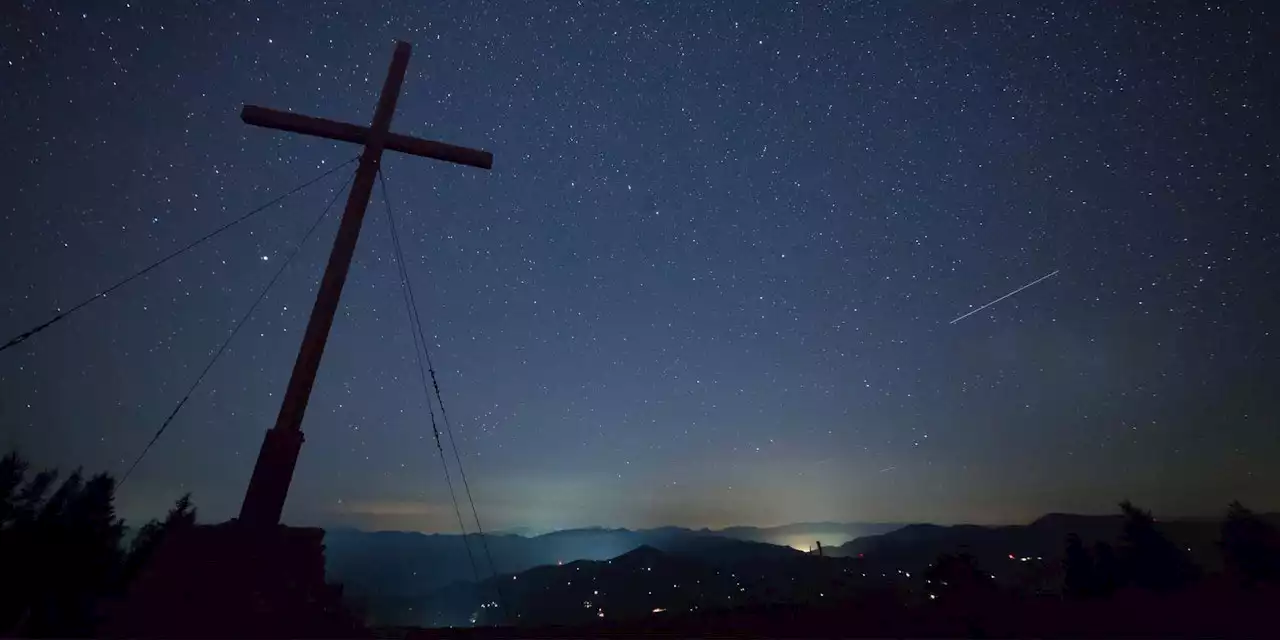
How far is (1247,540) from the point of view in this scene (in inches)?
1868

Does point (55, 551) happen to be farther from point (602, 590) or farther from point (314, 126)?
point (602, 590)

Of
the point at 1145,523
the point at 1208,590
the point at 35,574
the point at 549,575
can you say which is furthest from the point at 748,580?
the point at 1208,590

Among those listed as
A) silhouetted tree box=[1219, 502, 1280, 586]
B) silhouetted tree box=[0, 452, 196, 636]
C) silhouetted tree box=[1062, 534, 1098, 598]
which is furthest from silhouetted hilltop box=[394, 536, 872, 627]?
silhouetted tree box=[0, 452, 196, 636]

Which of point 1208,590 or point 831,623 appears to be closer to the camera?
point 831,623

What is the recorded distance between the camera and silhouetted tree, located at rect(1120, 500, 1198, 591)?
53.0m

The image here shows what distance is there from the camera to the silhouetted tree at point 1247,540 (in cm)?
4597

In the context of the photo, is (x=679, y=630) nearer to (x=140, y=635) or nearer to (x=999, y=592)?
(x=999, y=592)

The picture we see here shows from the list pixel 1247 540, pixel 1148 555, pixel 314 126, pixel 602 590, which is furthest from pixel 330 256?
pixel 602 590

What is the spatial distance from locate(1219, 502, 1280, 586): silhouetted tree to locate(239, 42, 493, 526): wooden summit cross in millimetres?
64269

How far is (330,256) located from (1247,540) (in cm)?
6904

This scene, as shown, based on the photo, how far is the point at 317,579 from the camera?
458 cm

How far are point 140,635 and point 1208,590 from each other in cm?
1025

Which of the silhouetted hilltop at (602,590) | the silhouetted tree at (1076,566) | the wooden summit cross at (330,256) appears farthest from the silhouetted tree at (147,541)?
the silhouetted tree at (1076,566)

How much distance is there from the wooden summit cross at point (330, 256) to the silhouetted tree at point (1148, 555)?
69985 mm
